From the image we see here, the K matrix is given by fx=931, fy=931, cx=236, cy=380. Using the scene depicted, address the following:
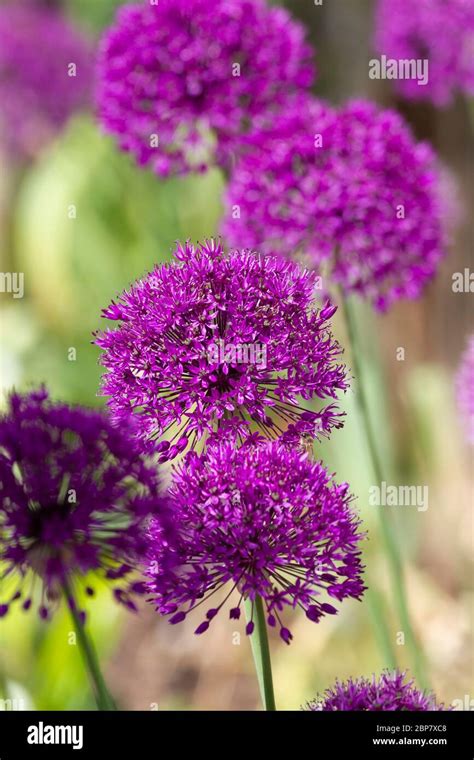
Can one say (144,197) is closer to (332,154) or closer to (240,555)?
(332,154)

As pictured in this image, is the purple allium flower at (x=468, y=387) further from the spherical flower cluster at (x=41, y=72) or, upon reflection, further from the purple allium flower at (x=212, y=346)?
the spherical flower cluster at (x=41, y=72)

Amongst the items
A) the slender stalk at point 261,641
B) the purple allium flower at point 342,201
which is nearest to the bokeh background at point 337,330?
the purple allium flower at point 342,201

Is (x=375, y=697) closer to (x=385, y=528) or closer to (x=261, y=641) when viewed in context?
(x=261, y=641)

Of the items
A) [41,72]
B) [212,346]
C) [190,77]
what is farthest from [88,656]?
[41,72]

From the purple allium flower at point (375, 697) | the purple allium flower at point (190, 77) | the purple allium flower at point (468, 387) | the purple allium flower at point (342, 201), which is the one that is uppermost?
the purple allium flower at point (190, 77)

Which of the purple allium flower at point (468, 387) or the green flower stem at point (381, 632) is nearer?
the green flower stem at point (381, 632)
